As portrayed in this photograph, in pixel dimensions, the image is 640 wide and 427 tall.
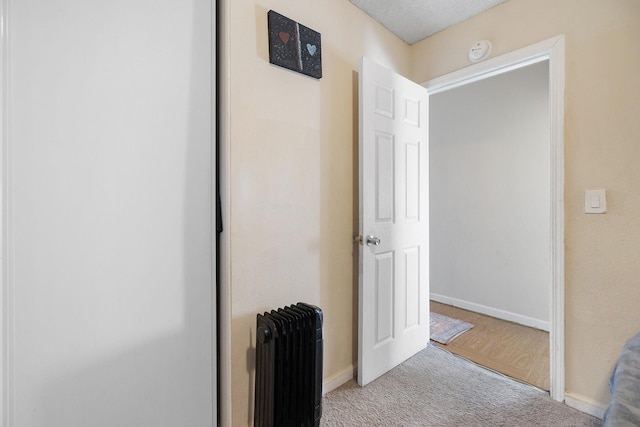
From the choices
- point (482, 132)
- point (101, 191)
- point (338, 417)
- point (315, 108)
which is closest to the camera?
point (101, 191)

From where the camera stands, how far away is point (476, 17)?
6.67ft

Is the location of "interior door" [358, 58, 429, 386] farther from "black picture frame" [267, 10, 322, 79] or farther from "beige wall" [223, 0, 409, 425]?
"black picture frame" [267, 10, 322, 79]

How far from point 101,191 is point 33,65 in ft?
1.36

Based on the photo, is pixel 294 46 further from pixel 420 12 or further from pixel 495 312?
pixel 495 312

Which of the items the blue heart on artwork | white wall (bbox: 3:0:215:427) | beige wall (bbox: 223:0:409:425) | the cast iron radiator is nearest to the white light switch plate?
beige wall (bbox: 223:0:409:425)

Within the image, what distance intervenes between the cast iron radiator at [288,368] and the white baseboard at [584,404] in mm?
1465

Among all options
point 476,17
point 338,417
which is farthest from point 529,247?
point 338,417

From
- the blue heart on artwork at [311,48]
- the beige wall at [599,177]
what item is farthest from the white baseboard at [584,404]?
the blue heart on artwork at [311,48]

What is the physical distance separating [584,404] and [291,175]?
81.0 inches

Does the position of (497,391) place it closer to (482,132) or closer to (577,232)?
(577,232)

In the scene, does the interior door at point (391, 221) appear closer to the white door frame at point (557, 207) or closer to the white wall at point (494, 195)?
the white door frame at point (557, 207)

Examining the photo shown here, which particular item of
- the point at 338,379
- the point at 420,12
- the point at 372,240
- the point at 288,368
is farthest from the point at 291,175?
the point at 420,12

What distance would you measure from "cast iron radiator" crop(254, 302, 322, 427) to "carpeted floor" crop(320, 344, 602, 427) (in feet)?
1.06

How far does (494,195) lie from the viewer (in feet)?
10.0
